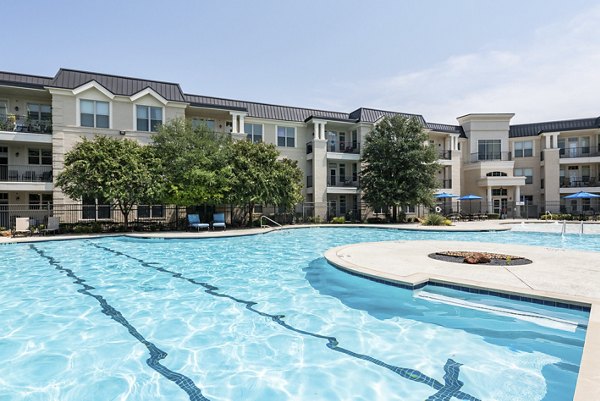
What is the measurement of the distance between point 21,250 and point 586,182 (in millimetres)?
47754

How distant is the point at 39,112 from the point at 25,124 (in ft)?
5.90

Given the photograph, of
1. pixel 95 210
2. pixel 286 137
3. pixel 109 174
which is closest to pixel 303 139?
pixel 286 137

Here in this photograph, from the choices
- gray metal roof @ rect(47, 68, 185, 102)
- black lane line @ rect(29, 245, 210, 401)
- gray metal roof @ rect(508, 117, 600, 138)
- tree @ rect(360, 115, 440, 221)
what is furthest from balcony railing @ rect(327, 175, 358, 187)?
black lane line @ rect(29, 245, 210, 401)

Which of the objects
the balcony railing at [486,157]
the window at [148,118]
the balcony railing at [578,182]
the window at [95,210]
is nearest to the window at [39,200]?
the window at [95,210]

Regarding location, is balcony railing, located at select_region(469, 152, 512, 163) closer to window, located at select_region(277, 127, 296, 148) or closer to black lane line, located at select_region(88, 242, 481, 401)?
window, located at select_region(277, 127, 296, 148)

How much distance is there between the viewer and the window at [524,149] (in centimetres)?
3747

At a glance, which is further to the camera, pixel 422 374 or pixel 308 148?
pixel 308 148

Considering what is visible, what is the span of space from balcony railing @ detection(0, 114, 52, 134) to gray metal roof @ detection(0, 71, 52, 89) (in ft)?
6.58

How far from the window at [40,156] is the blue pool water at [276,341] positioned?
59.5 feet

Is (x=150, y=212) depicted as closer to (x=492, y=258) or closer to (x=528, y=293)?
(x=492, y=258)

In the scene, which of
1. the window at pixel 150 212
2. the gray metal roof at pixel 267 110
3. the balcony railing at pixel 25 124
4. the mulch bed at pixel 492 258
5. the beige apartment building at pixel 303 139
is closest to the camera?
the mulch bed at pixel 492 258

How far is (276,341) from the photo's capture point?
5090 millimetres

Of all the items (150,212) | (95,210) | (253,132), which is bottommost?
(150,212)

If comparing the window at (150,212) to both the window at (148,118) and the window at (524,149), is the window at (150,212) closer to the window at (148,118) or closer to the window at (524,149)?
the window at (148,118)
